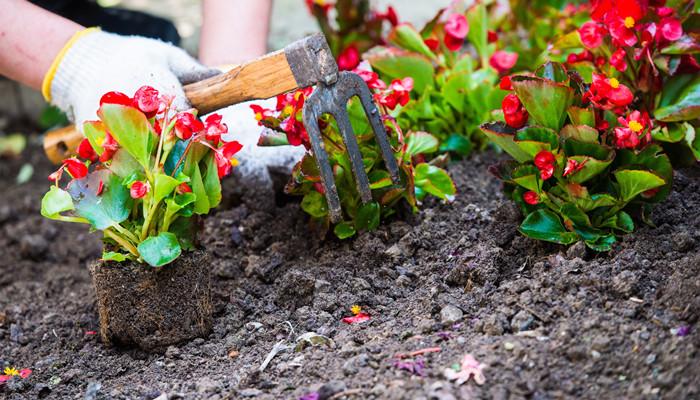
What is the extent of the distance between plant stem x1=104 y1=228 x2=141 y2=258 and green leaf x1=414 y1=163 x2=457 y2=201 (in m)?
0.60

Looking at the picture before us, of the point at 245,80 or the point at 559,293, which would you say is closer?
the point at 559,293

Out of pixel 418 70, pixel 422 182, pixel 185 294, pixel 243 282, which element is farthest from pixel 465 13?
pixel 185 294

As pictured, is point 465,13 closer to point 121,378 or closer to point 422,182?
point 422,182

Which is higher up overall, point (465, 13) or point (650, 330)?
point (465, 13)

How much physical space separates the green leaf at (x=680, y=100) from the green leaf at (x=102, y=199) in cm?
105

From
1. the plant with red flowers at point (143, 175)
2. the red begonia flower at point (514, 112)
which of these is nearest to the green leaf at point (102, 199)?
the plant with red flowers at point (143, 175)

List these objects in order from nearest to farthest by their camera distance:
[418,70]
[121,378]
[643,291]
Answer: [643,291] < [121,378] < [418,70]

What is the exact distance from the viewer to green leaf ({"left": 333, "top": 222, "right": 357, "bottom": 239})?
166cm

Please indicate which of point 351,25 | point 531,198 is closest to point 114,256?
point 531,198

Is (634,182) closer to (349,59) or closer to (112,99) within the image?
(112,99)

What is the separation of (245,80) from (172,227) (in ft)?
1.06

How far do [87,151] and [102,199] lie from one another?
5.1 inches

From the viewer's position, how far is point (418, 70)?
2.00 m

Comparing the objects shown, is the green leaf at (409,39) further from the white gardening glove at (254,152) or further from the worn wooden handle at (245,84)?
the worn wooden handle at (245,84)
